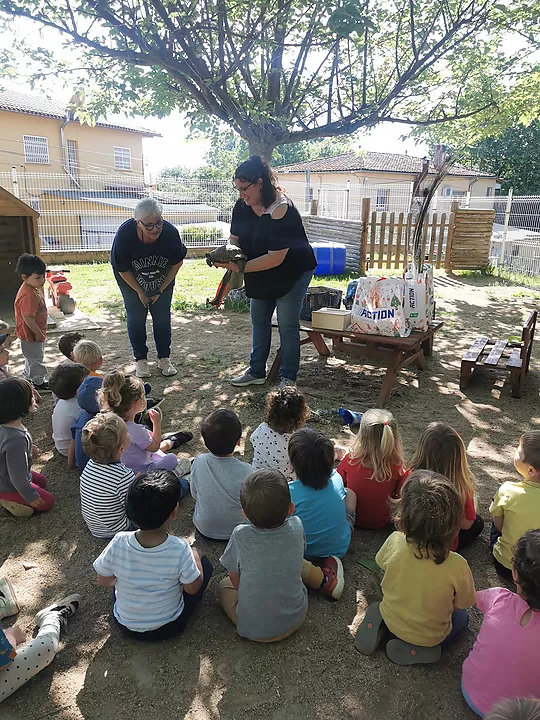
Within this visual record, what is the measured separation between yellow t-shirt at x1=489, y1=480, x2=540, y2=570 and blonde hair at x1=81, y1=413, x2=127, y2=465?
1.82 meters

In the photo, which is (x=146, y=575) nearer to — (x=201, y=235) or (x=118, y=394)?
(x=118, y=394)

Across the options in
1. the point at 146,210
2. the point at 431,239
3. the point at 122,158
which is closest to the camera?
the point at 146,210

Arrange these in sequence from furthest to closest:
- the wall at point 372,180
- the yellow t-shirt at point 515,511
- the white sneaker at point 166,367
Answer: the wall at point 372,180, the white sneaker at point 166,367, the yellow t-shirt at point 515,511

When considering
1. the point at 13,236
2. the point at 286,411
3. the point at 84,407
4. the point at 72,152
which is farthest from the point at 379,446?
the point at 72,152

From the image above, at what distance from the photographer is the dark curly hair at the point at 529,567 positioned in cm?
165

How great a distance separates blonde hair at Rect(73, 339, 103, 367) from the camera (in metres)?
3.82

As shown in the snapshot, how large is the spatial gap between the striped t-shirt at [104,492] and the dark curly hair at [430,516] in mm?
1398

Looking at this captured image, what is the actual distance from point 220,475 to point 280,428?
46 cm

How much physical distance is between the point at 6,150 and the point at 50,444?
79.3ft

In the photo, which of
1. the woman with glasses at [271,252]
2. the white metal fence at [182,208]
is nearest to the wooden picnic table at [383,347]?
the woman with glasses at [271,252]

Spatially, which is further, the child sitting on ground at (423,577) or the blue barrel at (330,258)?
the blue barrel at (330,258)

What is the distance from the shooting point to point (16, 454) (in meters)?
2.86

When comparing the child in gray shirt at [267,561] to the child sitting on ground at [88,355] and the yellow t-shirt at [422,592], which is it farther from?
the child sitting on ground at [88,355]

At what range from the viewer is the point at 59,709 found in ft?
6.11
